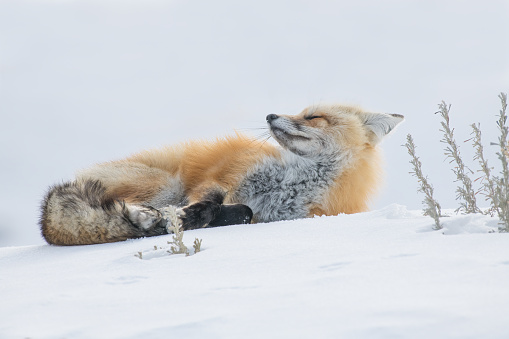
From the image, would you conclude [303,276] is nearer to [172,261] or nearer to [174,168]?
[172,261]

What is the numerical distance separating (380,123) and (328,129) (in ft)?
1.68

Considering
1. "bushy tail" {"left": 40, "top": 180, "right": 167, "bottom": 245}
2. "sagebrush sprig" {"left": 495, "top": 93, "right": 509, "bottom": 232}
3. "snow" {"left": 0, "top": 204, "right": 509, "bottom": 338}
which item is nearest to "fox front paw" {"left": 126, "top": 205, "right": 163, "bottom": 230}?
"bushy tail" {"left": 40, "top": 180, "right": 167, "bottom": 245}

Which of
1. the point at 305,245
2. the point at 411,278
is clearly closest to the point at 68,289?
the point at 305,245

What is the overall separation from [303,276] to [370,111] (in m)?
3.36

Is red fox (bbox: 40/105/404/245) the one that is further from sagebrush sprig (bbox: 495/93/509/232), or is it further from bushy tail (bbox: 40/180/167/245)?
sagebrush sprig (bbox: 495/93/509/232)

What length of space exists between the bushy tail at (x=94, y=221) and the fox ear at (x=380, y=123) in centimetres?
220

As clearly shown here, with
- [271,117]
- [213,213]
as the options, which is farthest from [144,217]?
[271,117]

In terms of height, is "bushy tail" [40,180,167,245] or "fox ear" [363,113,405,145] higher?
"fox ear" [363,113,405,145]

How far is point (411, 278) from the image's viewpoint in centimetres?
174

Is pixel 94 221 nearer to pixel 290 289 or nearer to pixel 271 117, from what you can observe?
pixel 271 117

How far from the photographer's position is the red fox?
413 cm

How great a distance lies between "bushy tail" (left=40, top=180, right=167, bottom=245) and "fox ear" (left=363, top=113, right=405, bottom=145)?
7.20 feet

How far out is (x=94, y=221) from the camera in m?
3.63

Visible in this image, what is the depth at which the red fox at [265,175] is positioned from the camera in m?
4.13
